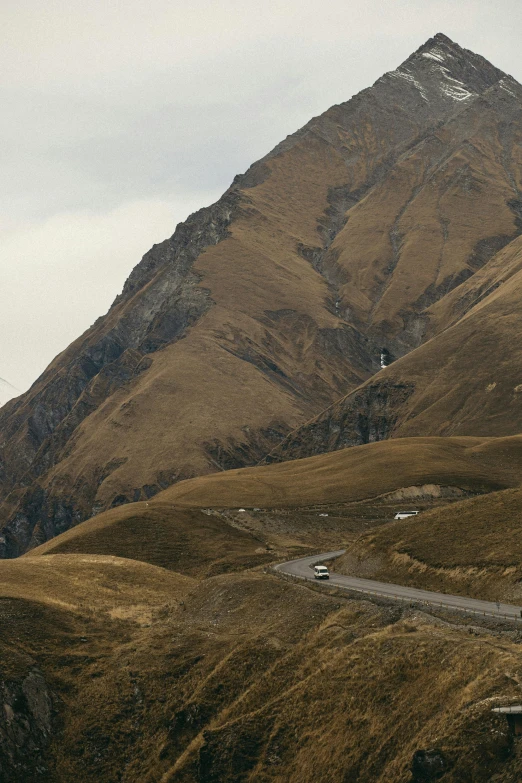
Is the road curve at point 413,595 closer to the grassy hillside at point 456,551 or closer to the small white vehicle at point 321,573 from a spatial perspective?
the small white vehicle at point 321,573

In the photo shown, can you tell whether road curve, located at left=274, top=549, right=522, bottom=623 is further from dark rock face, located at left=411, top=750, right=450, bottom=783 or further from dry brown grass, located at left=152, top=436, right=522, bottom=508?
dry brown grass, located at left=152, top=436, right=522, bottom=508

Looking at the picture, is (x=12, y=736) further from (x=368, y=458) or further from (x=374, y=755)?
(x=368, y=458)

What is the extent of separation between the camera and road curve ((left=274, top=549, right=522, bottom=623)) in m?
51.2

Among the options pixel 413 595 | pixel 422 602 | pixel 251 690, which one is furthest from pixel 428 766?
pixel 413 595

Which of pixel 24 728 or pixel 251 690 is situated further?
pixel 24 728

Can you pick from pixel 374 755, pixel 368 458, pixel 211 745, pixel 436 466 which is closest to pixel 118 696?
pixel 211 745

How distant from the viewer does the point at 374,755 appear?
35188 millimetres

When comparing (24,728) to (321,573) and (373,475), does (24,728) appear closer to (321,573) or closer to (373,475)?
(321,573)

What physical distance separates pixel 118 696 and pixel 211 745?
9565 millimetres

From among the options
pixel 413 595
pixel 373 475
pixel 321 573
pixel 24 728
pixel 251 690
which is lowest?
pixel 373 475

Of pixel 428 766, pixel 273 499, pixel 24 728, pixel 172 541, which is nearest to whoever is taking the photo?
pixel 428 766

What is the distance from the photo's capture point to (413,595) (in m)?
60.2

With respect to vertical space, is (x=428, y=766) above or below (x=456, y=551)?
above

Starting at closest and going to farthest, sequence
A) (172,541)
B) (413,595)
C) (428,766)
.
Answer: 1. (428,766)
2. (413,595)
3. (172,541)
